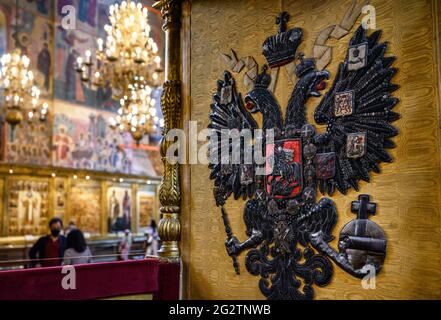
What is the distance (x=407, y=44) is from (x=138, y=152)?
1543 centimetres

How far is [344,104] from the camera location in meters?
2.86

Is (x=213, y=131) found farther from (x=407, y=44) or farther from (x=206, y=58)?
(x=407, y=44)

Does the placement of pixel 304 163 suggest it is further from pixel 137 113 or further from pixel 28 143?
pixel 28 143

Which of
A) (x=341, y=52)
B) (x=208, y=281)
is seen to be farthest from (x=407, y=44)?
(x=208, y=281)

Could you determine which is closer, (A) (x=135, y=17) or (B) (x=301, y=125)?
(B) (x=301, y=125)

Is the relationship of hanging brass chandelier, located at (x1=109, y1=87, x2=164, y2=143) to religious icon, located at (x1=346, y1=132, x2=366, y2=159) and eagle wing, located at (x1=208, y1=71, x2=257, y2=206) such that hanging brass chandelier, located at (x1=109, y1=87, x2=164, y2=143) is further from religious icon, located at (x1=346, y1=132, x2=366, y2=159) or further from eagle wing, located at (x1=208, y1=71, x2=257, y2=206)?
religious icon, located at (x1=346, y1=132, x2=366, y2=159)

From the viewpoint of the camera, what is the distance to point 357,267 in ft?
8.98

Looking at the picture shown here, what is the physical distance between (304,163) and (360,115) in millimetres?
534

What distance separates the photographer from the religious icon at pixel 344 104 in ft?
9.27

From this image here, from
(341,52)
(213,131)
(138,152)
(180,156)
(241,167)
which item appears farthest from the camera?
(138,152)

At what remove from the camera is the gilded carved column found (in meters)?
3.93

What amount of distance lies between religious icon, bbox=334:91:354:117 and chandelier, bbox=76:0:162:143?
246 inches

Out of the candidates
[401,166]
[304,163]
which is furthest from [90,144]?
[401,166]

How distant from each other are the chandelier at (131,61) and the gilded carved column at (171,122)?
4445 millimetres
